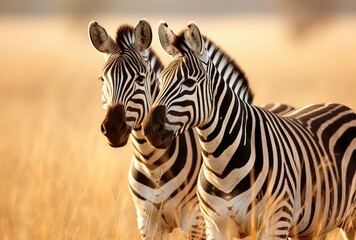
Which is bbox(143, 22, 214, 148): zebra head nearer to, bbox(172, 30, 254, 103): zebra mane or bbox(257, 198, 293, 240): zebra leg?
bbox(172, 30, 254, 103): zebra mane

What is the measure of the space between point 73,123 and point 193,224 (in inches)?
438

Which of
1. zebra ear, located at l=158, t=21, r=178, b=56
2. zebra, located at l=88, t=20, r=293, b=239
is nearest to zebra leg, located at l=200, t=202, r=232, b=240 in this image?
zebra, located at l=88, t=20, r=293, b=239

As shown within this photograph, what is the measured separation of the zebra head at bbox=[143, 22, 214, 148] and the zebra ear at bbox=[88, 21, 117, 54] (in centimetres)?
129

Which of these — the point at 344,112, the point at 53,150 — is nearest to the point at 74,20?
the point at 53,150

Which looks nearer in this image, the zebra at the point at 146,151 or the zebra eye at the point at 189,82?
the zebra eye at the point at 189,82

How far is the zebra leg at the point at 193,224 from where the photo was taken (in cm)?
734

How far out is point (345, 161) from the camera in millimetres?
7523

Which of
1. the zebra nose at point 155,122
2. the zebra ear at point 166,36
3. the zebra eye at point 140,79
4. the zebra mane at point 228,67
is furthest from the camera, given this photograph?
the zebra eye at point 140,79

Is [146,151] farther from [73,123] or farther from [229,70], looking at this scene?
[73,123]

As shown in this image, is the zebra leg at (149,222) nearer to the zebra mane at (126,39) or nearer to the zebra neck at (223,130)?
the zebra mane at (126,39)

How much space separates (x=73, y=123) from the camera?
18.2m

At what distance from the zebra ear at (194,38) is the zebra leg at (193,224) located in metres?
1.57

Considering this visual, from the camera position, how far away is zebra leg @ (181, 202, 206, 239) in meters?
7.34

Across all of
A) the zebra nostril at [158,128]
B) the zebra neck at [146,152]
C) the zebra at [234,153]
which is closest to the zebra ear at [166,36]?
the zebra at [234,153]
